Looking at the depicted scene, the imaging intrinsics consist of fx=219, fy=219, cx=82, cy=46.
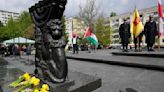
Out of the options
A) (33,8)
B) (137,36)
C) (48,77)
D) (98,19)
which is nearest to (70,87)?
(48,77)

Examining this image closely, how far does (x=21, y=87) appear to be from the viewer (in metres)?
4.43

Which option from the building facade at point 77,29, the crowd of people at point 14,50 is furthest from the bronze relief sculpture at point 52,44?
the building facade at point 77,29

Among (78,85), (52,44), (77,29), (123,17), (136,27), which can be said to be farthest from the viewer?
(123,17)

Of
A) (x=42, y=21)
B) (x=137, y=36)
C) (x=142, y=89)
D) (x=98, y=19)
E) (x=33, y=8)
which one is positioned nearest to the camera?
(x=142, y=89)

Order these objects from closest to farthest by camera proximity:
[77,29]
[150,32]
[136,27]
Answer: [150,32]
[136,27]
[77,29]

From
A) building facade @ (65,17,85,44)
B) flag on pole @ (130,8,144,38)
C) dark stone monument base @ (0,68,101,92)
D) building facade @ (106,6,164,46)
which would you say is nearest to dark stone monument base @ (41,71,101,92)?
dark stone monument base @ (0,68,101,92)

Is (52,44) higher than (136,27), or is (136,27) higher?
(136,27)

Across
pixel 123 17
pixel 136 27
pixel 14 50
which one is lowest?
pixel 14 50

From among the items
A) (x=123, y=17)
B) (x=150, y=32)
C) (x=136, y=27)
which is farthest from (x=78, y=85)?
(x=123, y=17)

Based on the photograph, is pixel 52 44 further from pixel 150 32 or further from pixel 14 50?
pixel 14 50

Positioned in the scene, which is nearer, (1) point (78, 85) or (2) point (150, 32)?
(1) point (78, 85)

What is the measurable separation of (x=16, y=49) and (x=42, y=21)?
52.8ft

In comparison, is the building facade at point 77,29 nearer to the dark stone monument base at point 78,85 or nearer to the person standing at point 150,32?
the person standing at point 150,32

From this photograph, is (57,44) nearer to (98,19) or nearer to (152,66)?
(152,66)
